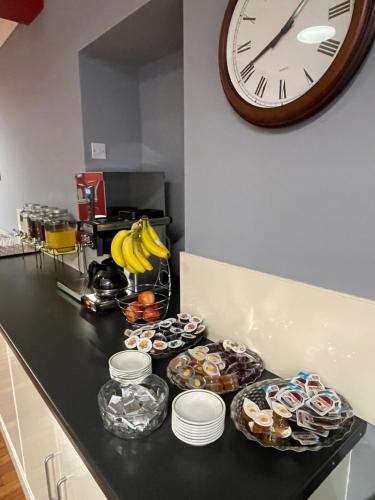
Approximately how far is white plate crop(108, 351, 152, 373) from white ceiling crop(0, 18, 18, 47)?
248 centimetres

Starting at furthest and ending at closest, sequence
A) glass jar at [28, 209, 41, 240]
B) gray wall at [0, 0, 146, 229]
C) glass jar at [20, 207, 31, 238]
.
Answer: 1. glass jar at [20, 207, 31, 238]
2. glass jar at [28, 209, 41, 240]
3. gray wall at [0, 0, 146, 229]

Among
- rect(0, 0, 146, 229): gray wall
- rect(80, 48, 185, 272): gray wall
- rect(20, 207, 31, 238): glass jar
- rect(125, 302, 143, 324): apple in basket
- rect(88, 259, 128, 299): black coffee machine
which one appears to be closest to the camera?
rect(125, 302, 143, 324): apple in basket

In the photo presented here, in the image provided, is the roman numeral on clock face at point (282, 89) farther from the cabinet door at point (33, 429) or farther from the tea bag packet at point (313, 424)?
the cabinet door at point (33, 429)

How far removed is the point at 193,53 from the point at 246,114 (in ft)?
1.08

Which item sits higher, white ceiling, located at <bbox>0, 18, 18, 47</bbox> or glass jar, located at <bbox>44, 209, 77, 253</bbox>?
white ceiling, located at <bbox>0, 18, 18, 47</bbox>

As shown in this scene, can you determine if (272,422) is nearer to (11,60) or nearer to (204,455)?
(204,455)

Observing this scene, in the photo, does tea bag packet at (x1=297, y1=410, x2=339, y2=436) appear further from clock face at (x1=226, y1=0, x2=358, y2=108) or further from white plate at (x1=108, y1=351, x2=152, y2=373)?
clock face at (x1=226, y1=0, x2=358, y2=108)

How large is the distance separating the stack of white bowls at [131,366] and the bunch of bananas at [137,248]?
37 cm

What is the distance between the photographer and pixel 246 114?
2.71 feet

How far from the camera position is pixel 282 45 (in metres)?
0.74

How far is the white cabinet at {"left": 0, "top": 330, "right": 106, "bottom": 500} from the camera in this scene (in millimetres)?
762

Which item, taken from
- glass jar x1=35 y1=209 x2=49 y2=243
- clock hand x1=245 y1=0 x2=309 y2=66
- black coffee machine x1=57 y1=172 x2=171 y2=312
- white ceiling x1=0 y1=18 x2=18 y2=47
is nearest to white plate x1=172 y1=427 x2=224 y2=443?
black coffee machine x1=57 y1=172 x2=171 y2=312

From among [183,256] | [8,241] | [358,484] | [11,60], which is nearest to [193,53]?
[183,256]

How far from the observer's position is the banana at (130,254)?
3.87 feet
